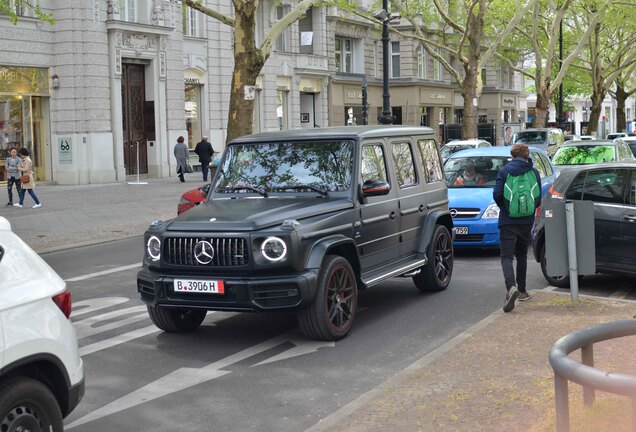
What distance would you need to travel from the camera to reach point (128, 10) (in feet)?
108

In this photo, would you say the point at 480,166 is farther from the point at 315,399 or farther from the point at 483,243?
the point at 315,399

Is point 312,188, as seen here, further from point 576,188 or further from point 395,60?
point 395,60

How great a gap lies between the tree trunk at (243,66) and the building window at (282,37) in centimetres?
2094

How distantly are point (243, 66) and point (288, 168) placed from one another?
12713mm

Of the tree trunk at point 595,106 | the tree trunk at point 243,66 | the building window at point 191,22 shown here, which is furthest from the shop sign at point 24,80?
the tree trunk at point 595,106

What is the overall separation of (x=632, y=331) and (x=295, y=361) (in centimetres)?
411

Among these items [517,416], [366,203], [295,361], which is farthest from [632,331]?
[366,203]

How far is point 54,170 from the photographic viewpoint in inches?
1214

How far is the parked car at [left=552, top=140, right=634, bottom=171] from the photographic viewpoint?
1988cm

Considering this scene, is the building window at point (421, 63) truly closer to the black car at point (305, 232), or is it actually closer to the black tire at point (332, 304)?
the black car at point (305, 232)

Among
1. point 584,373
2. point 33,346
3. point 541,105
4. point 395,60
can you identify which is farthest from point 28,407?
point 395,60

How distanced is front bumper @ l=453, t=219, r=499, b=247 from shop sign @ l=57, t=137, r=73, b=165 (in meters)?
19.7

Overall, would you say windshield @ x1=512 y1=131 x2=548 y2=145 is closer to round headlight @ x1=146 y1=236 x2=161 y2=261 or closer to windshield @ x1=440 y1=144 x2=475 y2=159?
windshield @ x1=440 y1=144 x2=475 y2=159

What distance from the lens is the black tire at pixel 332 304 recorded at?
8078 mm
